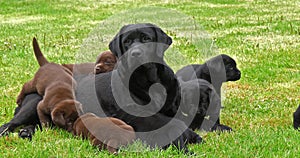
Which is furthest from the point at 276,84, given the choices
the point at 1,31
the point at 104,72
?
the point at 1,31

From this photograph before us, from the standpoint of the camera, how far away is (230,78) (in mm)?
8930

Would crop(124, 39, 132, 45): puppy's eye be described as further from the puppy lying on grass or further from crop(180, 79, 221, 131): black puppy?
the puppy lying on grass

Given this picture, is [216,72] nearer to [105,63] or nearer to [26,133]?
[105,63]

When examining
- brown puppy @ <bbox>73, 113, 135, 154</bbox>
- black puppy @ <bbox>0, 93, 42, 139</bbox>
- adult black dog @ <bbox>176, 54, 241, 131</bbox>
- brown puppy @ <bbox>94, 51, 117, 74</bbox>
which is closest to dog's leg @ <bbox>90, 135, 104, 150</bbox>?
brown puppy @ <bbox>73, 113, 135, 154</bbox>

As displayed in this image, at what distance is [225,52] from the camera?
13.2 m

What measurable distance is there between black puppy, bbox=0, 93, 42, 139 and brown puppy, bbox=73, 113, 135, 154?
0.90 m

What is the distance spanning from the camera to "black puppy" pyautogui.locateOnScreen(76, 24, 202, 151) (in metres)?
5.75

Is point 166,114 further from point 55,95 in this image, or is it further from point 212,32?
point 212,32

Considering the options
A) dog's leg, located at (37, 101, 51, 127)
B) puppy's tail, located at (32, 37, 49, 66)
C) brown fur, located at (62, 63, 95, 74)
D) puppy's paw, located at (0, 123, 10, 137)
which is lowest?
puppy's paw, located at (0, 123, 10, 137)

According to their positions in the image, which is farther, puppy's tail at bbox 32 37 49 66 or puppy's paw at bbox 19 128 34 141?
puppy's tail at bbox 32 37 49 66

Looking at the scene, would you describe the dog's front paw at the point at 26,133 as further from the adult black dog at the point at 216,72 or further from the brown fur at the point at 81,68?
the adult black dog at the point at 216,72

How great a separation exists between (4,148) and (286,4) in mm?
23888

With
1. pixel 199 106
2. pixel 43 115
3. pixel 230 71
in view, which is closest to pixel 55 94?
pixel 43 115

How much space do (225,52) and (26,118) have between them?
7.55m
